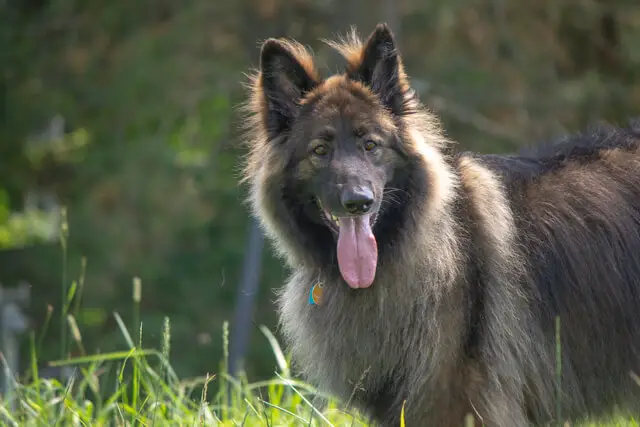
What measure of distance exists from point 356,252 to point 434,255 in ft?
1.22

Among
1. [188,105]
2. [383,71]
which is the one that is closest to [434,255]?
[383,71]

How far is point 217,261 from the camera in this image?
14398 millimetres

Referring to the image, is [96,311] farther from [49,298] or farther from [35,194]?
[35,194]

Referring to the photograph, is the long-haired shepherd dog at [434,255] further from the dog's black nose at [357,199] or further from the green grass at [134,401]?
the green grass at [134,401]

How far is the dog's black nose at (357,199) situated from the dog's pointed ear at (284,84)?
25.7 inches

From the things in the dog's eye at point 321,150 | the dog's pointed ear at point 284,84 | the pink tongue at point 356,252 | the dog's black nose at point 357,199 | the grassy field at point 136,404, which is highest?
the dog's pointed ear at point 284,84

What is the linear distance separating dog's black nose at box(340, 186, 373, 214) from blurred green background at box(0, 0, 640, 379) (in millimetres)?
9100

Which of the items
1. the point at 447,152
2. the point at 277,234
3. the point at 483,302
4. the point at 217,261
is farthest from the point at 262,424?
the point at 217,261

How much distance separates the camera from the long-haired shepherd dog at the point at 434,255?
472cm

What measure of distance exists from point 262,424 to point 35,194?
34.3 ft

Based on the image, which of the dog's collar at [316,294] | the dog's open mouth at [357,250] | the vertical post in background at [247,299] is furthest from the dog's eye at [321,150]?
the vertical post in background at [247,299]

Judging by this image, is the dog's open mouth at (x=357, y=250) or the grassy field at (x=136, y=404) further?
the grassy field at (x=136, y=404)

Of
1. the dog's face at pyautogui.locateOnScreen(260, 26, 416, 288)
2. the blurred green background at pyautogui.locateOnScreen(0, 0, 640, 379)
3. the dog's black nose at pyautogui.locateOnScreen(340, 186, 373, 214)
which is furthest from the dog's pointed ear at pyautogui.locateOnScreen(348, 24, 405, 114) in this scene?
the blurred green background at pyautogui.locateOnScreen(0, 0, 640, 379)

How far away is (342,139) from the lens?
4.86 metres
